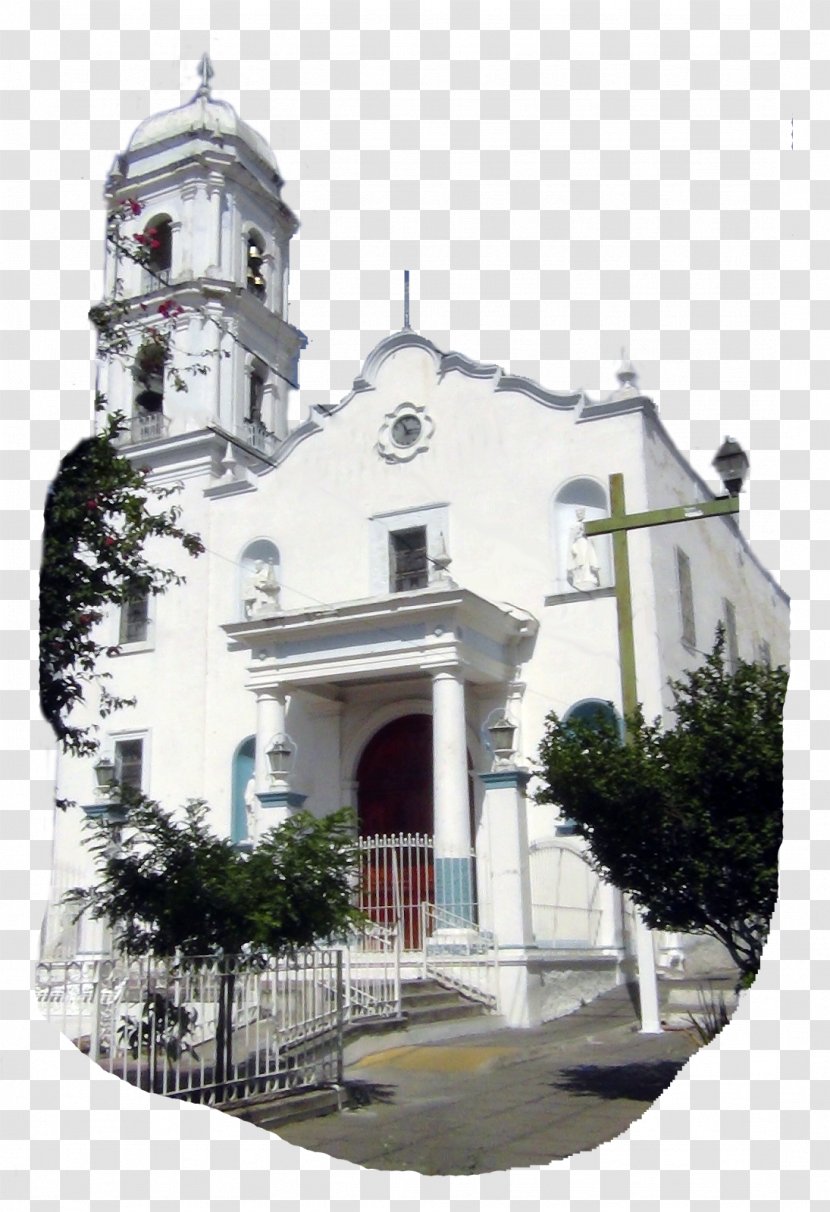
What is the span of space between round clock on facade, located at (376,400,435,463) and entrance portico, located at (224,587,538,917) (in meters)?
1.52

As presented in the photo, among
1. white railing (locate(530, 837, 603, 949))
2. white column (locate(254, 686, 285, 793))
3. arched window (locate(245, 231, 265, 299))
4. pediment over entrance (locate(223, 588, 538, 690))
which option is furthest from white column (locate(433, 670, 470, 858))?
arched window (locate(245, 231, 265, 299))

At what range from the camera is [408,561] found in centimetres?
1180

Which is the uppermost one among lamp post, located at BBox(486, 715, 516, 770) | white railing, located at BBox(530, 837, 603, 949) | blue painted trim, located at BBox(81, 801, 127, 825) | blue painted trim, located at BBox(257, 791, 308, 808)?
lamp post, located at BBox(486, 715, 516, 770)

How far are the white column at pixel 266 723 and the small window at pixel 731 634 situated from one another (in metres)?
5.73

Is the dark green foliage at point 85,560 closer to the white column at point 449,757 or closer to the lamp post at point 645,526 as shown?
the lamp post at point 645,526

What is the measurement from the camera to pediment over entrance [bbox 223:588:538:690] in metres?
11.1

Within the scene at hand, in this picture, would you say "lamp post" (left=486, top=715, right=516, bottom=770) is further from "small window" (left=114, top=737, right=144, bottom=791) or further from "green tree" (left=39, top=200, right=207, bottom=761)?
"green tree" (left=39, top=200, right=207, bottom=761)

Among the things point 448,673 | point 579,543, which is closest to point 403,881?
point 448,673

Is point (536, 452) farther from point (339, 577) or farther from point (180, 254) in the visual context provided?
point (180, 254)

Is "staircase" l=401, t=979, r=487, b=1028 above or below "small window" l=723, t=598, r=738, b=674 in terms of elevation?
below

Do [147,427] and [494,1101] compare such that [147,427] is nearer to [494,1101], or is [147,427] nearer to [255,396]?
[494,1101]

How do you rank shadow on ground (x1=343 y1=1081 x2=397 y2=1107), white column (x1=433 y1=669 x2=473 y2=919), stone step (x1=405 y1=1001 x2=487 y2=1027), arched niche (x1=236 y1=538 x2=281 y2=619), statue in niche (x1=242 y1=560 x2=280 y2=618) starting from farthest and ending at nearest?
white column (x1=433 y1=669 x2=473 y2=919), statue in niche (x1=242 y1=560 x2=280 y2=618), arched niche (x1=236 y1=538 x2=281 y2=619), stone step (x1=405 y1=1001 x2=487 y2=1027), shadow on ground (x1=343 y1=1081 x2=397 y2=1107)

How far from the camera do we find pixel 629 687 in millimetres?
6992

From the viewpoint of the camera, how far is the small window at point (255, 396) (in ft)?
39.8
